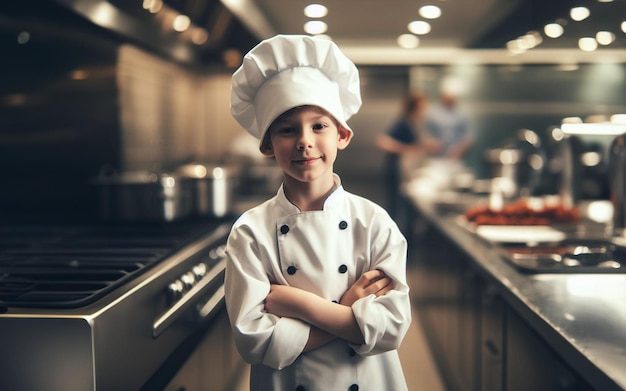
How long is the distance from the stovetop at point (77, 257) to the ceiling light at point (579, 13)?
1380mm

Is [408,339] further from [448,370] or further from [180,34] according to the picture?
[180,34]

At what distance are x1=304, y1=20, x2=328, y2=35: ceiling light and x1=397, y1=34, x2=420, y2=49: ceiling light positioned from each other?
0.36 meters

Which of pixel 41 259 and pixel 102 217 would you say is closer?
pixel 41 259

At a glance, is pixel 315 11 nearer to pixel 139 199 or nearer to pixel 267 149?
pixel 139 199

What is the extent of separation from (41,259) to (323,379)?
0.82m

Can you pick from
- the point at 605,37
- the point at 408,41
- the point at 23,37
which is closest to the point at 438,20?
the point at 408,41

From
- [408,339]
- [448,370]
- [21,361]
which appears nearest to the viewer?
[21,361]

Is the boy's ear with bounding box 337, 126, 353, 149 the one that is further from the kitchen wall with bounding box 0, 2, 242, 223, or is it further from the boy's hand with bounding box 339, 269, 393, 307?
the kitchen wall with bounding box 0, 2, 242, 223

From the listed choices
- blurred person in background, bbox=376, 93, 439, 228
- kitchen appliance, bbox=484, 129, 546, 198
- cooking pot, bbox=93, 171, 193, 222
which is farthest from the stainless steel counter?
blurred person in background, bbox=376, 93, 439, 228

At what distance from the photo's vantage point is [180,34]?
2.81 metres

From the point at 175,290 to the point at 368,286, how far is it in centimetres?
60

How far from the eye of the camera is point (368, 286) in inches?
40.8

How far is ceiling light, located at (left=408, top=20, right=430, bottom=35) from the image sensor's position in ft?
6.64

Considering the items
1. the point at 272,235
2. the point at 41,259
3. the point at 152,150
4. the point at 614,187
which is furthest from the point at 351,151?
the point at 272,235
